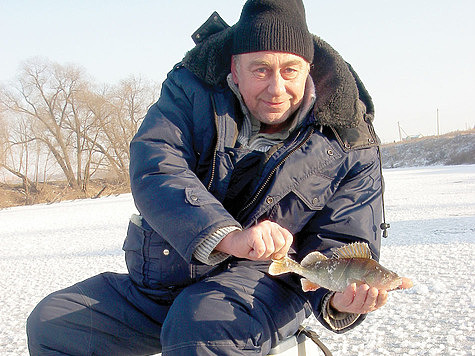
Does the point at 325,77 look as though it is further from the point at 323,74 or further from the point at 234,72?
the point at 234,72

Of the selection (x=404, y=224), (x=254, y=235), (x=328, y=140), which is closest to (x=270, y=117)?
(x=328, y=140)

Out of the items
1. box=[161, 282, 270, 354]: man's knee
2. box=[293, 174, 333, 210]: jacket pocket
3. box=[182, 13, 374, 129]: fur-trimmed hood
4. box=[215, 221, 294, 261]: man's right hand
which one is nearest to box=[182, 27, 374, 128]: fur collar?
box=[182, 13, 374, 129]: fur-trimmed hood

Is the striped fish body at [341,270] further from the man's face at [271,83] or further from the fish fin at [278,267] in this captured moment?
the man's face at [271,83]

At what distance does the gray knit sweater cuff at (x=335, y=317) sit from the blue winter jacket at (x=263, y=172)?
4 cm

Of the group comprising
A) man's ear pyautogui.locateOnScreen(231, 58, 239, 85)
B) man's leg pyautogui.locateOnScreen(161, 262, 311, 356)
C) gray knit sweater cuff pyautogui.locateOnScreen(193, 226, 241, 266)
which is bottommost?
A: man's leg pyautogui.locateOnScreen(161, 262, 311, 356)

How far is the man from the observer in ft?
5.40

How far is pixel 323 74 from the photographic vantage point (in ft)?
6.86

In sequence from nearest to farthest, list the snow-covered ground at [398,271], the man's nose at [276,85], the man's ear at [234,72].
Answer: the man's nose at [276,85] → the man's ear at [234,72] → the snow-covered ground at [398,271]

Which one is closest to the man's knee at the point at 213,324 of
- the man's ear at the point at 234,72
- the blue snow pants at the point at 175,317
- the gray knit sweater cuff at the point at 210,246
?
the blue snow pants at the point at 175,317

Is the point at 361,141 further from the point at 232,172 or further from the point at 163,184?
the point at 163,184

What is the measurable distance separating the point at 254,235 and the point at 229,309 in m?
0.30

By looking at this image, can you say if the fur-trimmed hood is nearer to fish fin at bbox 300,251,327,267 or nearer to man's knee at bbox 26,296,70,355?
fish fin at bbox 300,251,327,267

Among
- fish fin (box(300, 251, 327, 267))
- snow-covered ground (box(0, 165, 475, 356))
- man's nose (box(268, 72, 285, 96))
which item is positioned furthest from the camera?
snow-covered ground (box(0, 165, 475, 356))

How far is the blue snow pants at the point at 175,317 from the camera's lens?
143cm
